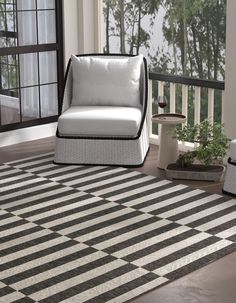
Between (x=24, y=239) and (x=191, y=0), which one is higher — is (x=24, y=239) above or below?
below

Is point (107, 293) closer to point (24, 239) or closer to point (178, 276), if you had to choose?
point (178, 276)

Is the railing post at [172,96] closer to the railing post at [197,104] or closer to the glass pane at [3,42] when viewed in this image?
the railing post at [197,104]

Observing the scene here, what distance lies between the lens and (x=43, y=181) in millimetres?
5375

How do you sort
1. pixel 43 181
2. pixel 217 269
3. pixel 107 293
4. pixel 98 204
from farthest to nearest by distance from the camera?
1. pixel 43 181
2. pixel 98 204
3. pixel 217 269
4. pixel 107 293

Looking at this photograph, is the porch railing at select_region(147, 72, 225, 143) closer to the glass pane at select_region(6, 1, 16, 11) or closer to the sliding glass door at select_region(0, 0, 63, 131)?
the sliding glass door at select_region(0, 0, 63, 131)

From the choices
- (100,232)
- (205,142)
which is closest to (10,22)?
(205,142)

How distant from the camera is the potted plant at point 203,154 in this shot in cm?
534

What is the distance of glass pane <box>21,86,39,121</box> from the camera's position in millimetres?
6730

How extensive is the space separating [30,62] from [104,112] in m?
1.30

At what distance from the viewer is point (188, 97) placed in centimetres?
675

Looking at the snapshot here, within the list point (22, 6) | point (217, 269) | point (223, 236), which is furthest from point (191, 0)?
point (217, 269)

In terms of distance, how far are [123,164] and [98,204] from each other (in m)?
0.98

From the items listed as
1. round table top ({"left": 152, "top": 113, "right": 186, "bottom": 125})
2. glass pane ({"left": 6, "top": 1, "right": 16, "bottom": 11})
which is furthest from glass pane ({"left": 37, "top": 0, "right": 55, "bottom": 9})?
round table top ({"left": 152, "top": 113, "right": 186, "bottom": 125})

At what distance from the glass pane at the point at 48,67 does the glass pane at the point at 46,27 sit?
0.14m
